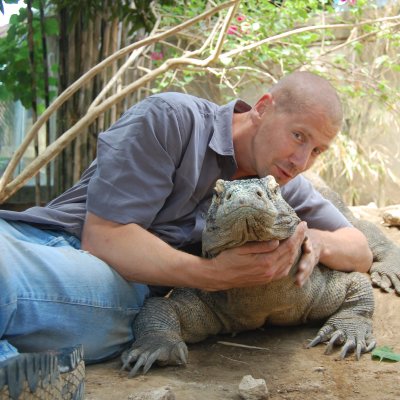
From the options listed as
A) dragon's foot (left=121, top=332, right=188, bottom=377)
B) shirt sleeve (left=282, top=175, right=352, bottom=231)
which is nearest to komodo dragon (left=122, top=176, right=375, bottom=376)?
dragon's foot (left=121, top=332, right=188, bottom=377)

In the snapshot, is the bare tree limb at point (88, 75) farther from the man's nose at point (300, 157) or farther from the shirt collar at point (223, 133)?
the man's nose at point (300, 157)

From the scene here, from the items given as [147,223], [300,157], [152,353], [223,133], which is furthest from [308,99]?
[152,353]

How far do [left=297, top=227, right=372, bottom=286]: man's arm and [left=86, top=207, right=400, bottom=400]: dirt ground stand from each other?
1.27ft

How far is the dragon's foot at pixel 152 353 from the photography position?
104 inches

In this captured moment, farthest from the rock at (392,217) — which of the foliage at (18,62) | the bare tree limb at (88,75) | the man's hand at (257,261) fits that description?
the foliage at (18,62)

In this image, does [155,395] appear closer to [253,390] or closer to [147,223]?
[253,390]

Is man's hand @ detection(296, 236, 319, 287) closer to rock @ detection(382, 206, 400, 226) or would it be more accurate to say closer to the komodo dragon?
the komodo dragon

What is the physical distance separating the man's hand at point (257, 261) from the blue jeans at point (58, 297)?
51cm

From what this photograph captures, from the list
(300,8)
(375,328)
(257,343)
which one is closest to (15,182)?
(257,343)

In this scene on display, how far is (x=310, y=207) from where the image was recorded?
11.4ft

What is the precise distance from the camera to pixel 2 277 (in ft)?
7.71

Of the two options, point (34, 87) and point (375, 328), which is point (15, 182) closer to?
point (34, 87)

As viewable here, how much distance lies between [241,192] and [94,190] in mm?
796

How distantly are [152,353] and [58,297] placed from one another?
1.55 ft
